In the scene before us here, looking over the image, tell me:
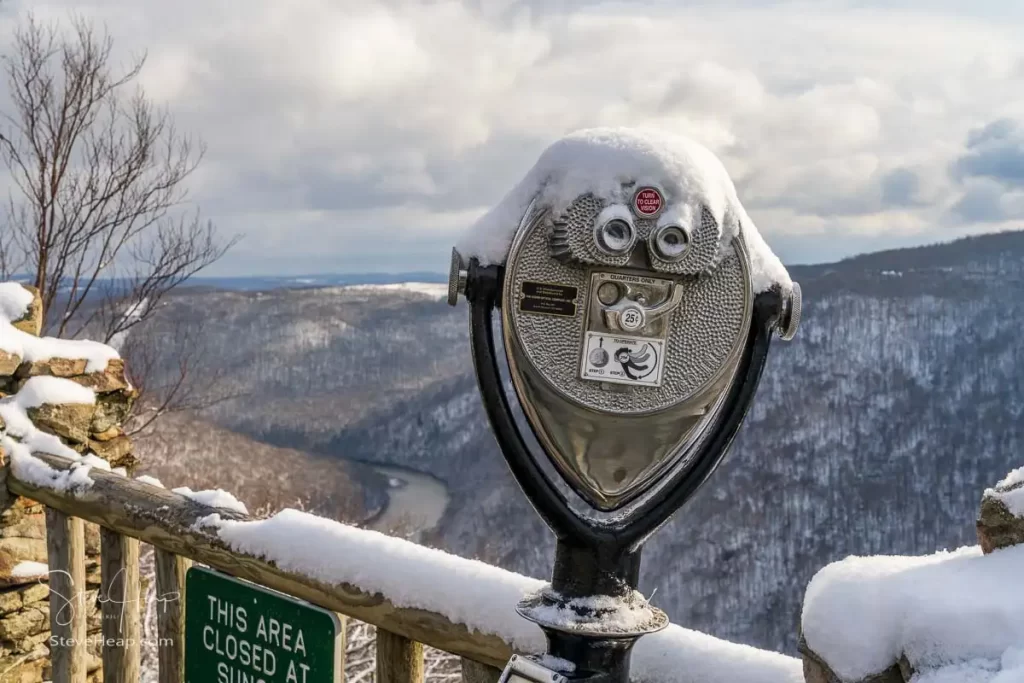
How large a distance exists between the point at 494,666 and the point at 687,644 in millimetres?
299

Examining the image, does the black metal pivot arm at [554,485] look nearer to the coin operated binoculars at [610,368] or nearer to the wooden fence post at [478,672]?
the coin operated binoculars at [610,368]

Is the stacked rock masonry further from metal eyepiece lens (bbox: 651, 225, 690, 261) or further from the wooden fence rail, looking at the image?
metal eyepiece lens (bbox: 651, 225, 690, 261)

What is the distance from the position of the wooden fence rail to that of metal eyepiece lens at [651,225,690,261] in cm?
59

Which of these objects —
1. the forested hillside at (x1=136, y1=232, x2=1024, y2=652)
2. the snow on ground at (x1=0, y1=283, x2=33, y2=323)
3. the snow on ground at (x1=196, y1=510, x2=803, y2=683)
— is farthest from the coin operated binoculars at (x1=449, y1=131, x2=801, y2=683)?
the forested hillside at (x1=136, y1=232, x2=1024, y2=652)

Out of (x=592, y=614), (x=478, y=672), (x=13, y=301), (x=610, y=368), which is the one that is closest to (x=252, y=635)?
(x=478, y=672)

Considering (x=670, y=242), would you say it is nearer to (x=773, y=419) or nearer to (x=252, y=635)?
(x=252, y=635)

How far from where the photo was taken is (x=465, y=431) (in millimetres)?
43406

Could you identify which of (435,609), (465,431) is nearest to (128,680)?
(435,609)

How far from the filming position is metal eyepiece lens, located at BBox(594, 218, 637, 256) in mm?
1030

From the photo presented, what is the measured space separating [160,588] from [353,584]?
70 cm

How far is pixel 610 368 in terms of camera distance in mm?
1061

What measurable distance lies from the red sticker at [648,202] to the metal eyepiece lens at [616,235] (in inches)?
1.1

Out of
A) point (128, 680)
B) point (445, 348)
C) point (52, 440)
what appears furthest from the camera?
point (445, 348)

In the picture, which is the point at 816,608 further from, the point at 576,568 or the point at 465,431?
Answer: the point at 465,431
